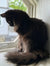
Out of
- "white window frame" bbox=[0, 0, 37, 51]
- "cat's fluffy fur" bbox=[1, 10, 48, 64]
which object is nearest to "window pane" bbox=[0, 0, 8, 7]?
"white window frame" bbox=[0, 0, 37, 51]

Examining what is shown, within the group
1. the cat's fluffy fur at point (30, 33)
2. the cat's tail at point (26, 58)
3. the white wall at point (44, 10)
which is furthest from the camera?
the white wall at point (44, 10)

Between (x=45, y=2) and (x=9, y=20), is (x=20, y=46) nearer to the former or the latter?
(x=9, y=20)

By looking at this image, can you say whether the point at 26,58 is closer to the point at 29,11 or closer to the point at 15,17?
the point at 15,17

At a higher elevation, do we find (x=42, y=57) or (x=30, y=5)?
(x=30, y=5)

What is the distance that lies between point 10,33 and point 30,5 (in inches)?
14.7

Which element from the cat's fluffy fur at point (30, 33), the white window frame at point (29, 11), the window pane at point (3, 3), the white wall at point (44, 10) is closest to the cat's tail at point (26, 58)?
the cat's fluffy fur at point (30, 33)

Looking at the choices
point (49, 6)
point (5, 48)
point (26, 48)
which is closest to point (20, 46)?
point (26, 48)

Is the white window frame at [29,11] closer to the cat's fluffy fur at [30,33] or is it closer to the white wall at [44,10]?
the white wall at [44,10]

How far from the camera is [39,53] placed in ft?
2.91

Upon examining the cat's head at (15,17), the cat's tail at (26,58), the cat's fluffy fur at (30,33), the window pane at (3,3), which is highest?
the window pane at (3,3)

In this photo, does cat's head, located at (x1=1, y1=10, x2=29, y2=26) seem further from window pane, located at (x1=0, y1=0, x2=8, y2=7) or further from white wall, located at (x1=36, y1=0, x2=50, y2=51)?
window pane, located at (x1=0, y1=0, x2=8, y2=7)

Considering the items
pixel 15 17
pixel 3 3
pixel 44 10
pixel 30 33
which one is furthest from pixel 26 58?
pixel 3 3

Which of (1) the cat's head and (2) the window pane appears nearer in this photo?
(1) the cat's head

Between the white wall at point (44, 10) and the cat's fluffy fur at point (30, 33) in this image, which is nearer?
the cat's fluffy fur at point (30, 33)
